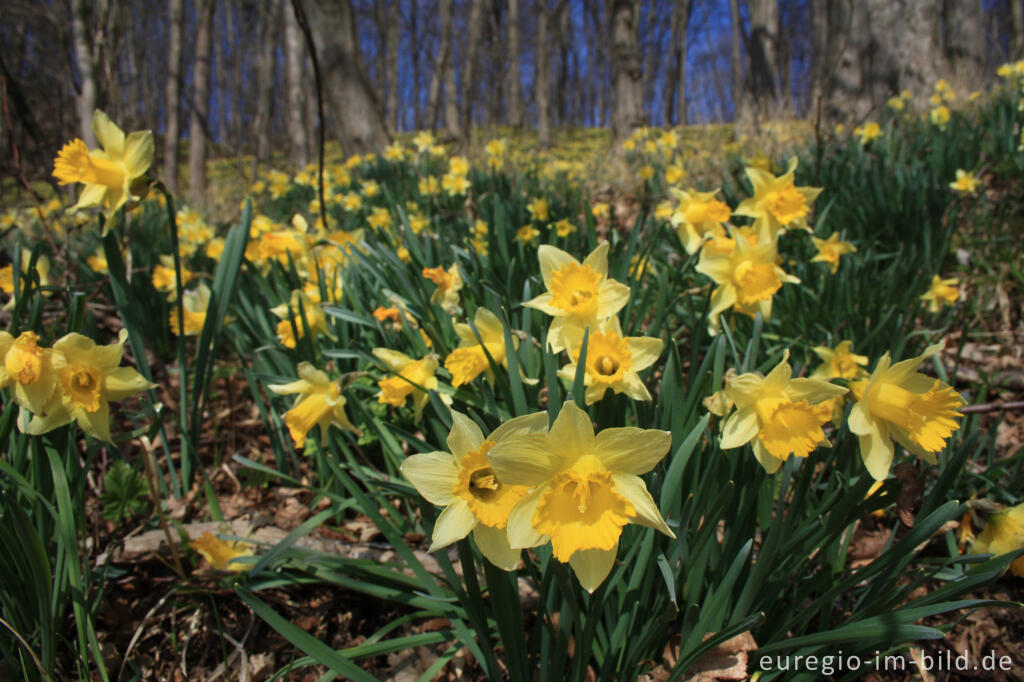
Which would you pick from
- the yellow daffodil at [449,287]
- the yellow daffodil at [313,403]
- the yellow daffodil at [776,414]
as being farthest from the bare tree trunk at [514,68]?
the yellow daffodil at [776,414]

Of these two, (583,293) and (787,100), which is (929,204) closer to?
Result: (583,293)

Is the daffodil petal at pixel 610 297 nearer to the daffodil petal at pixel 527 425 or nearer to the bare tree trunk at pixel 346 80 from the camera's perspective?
the daffodil petal at pixel 527 425

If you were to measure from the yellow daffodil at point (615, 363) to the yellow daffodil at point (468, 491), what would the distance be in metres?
0.27

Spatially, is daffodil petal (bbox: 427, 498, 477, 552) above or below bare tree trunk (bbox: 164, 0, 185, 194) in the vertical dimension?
below

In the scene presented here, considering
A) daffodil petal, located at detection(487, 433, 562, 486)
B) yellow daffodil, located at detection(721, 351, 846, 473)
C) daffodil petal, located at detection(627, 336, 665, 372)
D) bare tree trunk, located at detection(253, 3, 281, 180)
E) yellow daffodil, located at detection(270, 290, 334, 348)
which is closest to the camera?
daffodil petal, located at detection(487, 433, 562, 486)

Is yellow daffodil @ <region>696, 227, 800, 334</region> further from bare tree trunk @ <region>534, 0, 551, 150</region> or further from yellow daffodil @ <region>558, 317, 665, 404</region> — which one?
bare tree trunk @ <region>534, 0, 551, 150</region>

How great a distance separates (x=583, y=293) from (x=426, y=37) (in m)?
28.8

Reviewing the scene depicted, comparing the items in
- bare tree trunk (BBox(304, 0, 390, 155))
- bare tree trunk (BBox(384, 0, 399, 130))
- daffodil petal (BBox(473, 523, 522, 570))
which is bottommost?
daffodil petal (BBox(473, 523, 522, 570))

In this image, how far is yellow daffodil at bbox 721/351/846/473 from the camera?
37.5 inches

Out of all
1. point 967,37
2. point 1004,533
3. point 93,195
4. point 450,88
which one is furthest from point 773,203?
point 450,88

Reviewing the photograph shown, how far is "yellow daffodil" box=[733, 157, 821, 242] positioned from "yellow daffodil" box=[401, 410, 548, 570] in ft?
3.75

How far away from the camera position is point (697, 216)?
1.71 m

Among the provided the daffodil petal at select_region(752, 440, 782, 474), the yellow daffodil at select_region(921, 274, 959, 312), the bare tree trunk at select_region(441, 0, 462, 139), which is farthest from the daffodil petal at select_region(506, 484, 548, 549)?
the bare tree trunk at select_region(441, 0, 462, 139)

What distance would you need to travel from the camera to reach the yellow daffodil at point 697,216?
1.68 meters
